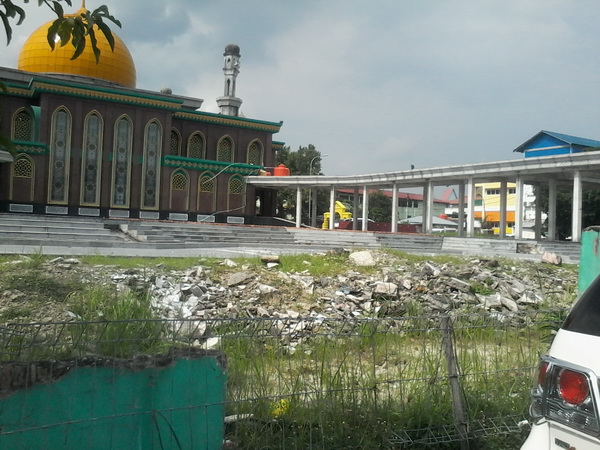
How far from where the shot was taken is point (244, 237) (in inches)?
1022

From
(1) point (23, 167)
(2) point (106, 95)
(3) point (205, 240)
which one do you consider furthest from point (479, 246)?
(1) point (23, 167)

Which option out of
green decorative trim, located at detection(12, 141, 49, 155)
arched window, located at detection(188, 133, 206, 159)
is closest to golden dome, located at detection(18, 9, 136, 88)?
green decorative trim, located at detection(12, 141, 49, 155)

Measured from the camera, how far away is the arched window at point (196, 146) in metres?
39.7

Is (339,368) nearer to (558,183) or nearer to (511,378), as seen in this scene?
(511,378)

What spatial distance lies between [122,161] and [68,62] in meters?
7.12

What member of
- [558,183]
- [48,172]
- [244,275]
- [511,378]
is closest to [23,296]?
[244,275]

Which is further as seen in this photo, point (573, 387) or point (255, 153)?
point (255, 153)

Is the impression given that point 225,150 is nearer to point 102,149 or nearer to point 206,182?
point 206,182

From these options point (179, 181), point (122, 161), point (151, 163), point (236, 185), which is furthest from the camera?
point (236, 185)

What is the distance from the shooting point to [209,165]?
120 ft

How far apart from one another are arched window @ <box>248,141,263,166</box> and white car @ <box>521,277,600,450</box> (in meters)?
39.7

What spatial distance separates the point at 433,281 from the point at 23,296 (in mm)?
7385

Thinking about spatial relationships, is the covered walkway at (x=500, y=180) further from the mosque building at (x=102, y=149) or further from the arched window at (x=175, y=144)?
the arched window at (x=175, y=144)

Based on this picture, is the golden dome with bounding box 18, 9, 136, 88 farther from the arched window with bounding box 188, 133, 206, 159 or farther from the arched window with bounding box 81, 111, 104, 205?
the arched window with bounding box 188, 133, 206, 159
